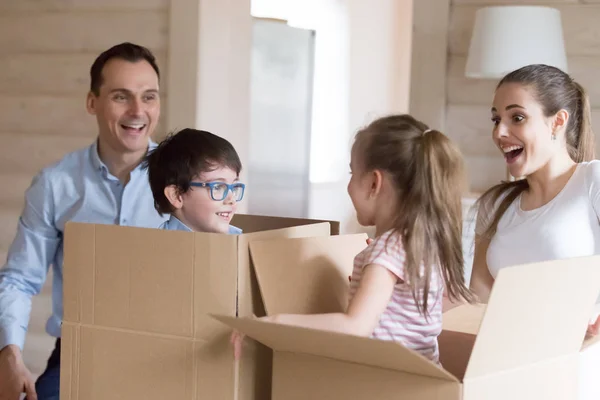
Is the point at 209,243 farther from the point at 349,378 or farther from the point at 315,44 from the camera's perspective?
the point at 315,44

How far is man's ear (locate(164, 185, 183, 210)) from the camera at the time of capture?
1901 millimetres

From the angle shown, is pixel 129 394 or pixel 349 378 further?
pixel 129 394

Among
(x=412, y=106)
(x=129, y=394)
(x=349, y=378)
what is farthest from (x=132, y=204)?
(x=412, y=106)

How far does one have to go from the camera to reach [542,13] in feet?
10.1

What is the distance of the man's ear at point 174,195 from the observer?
1.90 meters

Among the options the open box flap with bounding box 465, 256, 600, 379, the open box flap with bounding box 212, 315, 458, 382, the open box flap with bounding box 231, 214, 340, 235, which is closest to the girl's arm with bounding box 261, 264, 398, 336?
the open box flap with bounding box 212, 315, 458, 382

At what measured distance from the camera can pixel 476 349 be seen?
1.13 meters

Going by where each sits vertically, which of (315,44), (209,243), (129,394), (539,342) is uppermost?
(315,44)

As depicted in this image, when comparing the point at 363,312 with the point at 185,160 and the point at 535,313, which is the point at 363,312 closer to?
the point at 535,313

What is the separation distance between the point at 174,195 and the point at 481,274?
32.6 inches

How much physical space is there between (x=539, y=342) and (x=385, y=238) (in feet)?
1.00

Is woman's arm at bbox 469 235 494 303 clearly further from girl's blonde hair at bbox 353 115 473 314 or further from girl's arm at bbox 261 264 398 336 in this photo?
girl's arm at bbox 261 264 398 336

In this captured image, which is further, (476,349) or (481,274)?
(481,274)

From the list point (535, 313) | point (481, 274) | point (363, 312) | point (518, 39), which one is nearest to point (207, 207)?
point (363, 312)
